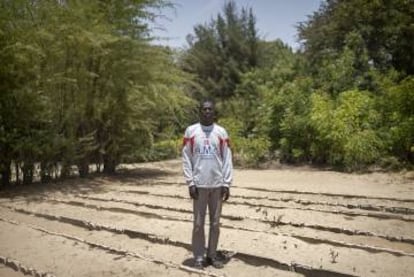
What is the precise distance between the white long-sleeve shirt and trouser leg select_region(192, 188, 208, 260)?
0.15m

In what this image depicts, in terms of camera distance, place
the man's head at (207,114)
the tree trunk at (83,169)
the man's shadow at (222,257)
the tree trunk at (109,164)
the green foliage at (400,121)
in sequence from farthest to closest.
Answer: the tree trunk at (109,164)
the tree trunk at (83,169)
the green foliage at (400,121)
the man's shadow at (222,257)
the man's head at (207,114)

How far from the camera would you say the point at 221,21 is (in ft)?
109

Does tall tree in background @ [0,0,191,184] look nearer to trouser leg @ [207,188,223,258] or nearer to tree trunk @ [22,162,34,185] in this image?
tree trunk @ [22,162,34,185]

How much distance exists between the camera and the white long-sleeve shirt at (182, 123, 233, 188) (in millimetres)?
5117

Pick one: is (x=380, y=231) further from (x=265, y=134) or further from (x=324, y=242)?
(x=265, y=134)

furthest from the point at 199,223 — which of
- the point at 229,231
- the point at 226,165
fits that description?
the point at 229,231

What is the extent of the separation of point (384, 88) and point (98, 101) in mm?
8846

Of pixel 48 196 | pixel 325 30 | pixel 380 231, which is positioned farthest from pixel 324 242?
pixel 325 30

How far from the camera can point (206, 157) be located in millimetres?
5125

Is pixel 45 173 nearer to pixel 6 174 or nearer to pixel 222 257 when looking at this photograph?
pixel 6 174

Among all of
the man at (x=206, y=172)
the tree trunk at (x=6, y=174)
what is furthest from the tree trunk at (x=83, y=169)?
the man at (x=206, y=172)

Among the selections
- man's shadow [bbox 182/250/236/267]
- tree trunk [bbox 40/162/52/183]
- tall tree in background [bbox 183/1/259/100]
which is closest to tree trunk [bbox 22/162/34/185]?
tree trunk [bbox 40/162/52/183]

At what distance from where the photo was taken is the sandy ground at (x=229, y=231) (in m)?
5.15

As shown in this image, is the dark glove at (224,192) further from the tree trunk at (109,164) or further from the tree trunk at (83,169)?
the tree trunk at (109,164)
